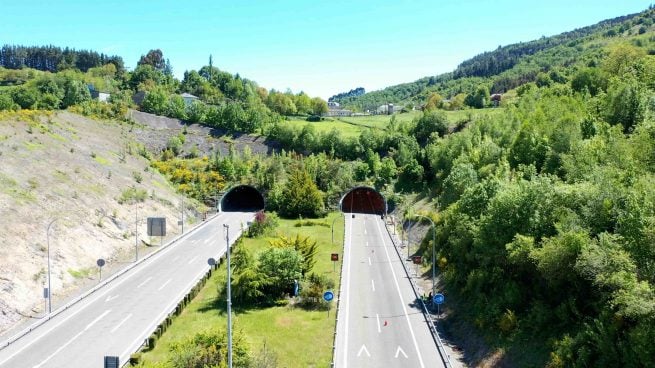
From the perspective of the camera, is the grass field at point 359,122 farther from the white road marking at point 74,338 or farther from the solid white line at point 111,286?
the white road marking at point 74,338

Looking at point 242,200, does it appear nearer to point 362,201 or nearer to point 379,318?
point 362,201

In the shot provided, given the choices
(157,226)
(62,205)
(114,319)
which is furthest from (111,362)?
(62,205)

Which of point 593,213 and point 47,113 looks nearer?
point 593,213

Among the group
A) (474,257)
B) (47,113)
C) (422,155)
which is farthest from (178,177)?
(474,257)

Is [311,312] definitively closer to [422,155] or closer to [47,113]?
[422,155]

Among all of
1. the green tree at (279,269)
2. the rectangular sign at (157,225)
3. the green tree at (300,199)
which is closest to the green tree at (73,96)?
the green tree at (300,199)
